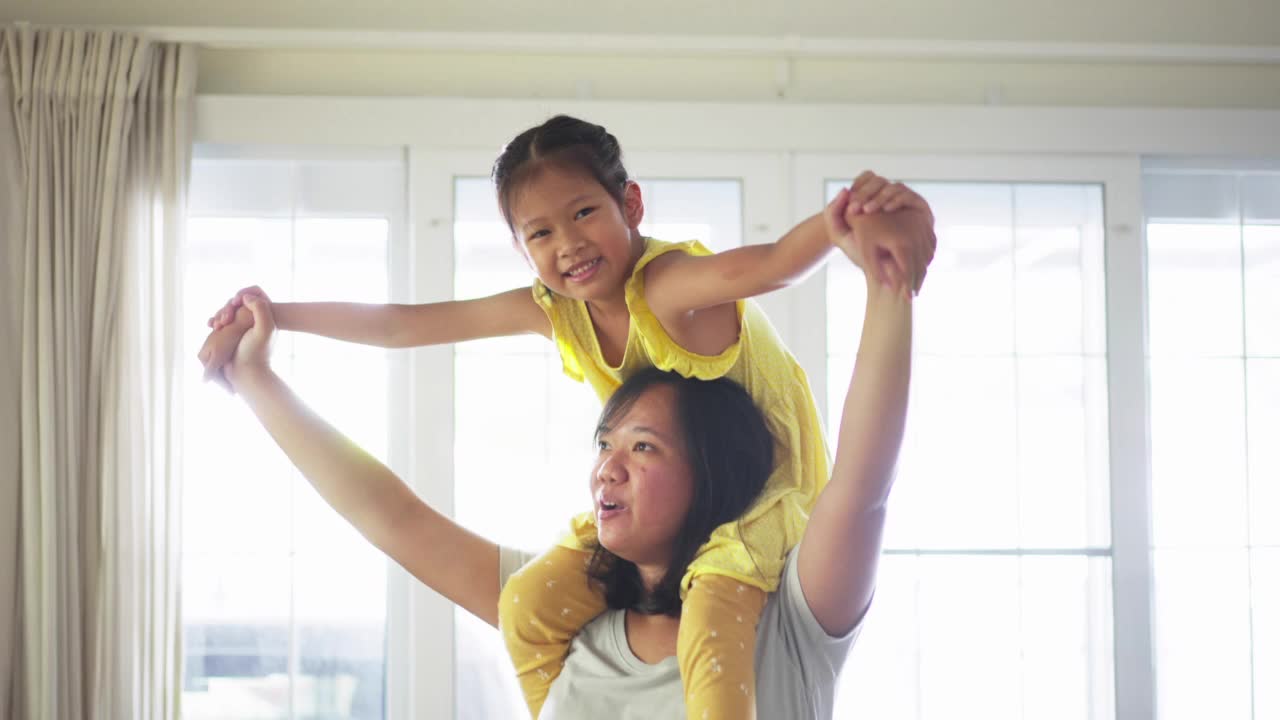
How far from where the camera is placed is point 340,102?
9.92ft

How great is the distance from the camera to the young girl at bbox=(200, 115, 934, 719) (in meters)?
0.95

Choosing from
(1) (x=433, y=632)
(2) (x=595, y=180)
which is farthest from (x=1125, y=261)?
(2) (x=595, y=180)

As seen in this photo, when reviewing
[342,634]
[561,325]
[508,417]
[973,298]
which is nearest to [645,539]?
[561,325]

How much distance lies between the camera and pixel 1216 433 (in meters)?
3.31

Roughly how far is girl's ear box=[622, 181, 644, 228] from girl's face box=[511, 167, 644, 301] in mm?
40

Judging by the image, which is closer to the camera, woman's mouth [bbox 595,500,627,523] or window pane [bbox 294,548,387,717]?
woman's mouth [bbox 595,500,627,523]

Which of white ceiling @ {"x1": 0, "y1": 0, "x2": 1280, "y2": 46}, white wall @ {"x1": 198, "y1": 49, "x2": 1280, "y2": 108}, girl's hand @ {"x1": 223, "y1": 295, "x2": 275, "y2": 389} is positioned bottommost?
girl's hand @ {"x1": 223, "y1": 295, "x2": 275, "y2": 389}

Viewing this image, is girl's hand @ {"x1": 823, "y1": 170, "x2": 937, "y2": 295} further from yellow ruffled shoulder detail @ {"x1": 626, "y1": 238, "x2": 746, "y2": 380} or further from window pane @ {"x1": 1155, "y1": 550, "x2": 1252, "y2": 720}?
window pane @ {"x1": 1155, "y1": 550, "x2": 1252, "y2": 720}

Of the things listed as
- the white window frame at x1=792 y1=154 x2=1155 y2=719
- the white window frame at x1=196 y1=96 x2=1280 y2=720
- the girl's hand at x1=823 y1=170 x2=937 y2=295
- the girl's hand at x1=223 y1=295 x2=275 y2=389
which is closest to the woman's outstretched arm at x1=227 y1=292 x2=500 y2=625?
the girl's hand at x1=223 y1=295 x2=275 y2=389

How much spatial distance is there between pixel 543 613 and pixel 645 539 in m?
0.13

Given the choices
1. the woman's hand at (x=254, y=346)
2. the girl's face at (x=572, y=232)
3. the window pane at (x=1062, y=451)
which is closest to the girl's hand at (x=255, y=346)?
the woman's hand at (x=254, y=346)

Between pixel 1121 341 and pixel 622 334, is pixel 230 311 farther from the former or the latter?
pixel 1121 341

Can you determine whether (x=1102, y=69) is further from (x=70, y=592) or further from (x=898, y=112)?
(x=70, y=592)

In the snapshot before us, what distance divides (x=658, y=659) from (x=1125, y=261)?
264 cm
